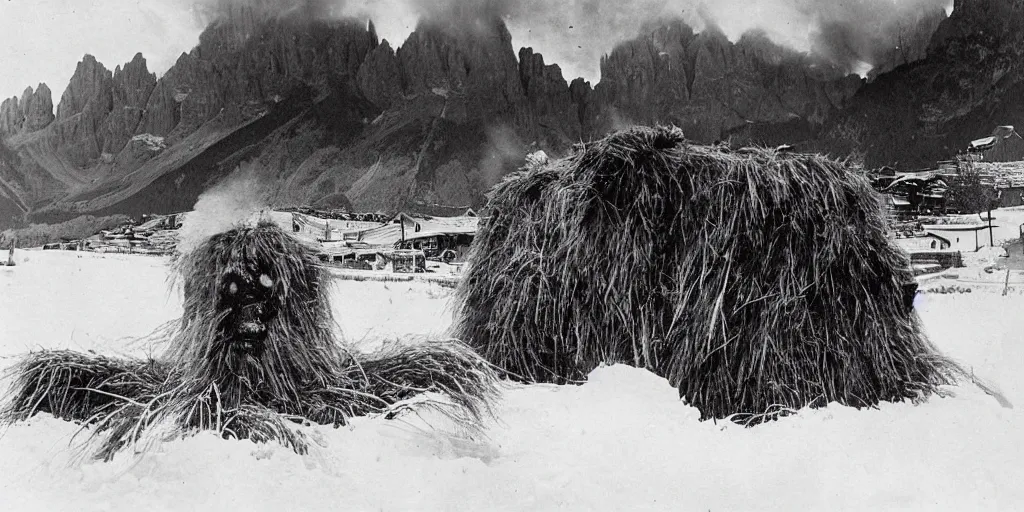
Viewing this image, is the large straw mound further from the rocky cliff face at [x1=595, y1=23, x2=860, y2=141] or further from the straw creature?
the rocky cliff face at [x1=595, y1=23, x2=860, y2=141]

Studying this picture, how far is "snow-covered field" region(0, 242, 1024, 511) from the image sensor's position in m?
2.29

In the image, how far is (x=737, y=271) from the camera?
3.42m

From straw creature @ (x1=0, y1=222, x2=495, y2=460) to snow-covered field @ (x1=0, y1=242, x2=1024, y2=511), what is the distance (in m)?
0.14

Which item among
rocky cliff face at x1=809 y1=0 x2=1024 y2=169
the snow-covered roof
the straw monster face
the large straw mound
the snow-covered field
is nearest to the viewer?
the snow-covered field

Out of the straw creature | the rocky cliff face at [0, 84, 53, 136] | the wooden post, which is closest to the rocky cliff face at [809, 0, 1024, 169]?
the wooden post

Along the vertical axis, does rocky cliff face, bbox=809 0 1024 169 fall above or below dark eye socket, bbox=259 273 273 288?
above

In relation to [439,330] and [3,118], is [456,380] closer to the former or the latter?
[439,330]

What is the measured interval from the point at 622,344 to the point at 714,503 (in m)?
1.28

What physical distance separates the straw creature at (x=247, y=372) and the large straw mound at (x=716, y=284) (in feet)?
2.58

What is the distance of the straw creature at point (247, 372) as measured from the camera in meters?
2.62

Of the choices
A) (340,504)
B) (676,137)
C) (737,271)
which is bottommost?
(340,504)

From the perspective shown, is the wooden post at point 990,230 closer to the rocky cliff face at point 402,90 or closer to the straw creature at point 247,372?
the rocky cliff face at point 402,90

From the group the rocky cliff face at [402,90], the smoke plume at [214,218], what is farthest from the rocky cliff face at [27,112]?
the smoke plume at [214,218]

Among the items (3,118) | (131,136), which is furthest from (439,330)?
(131,136)
